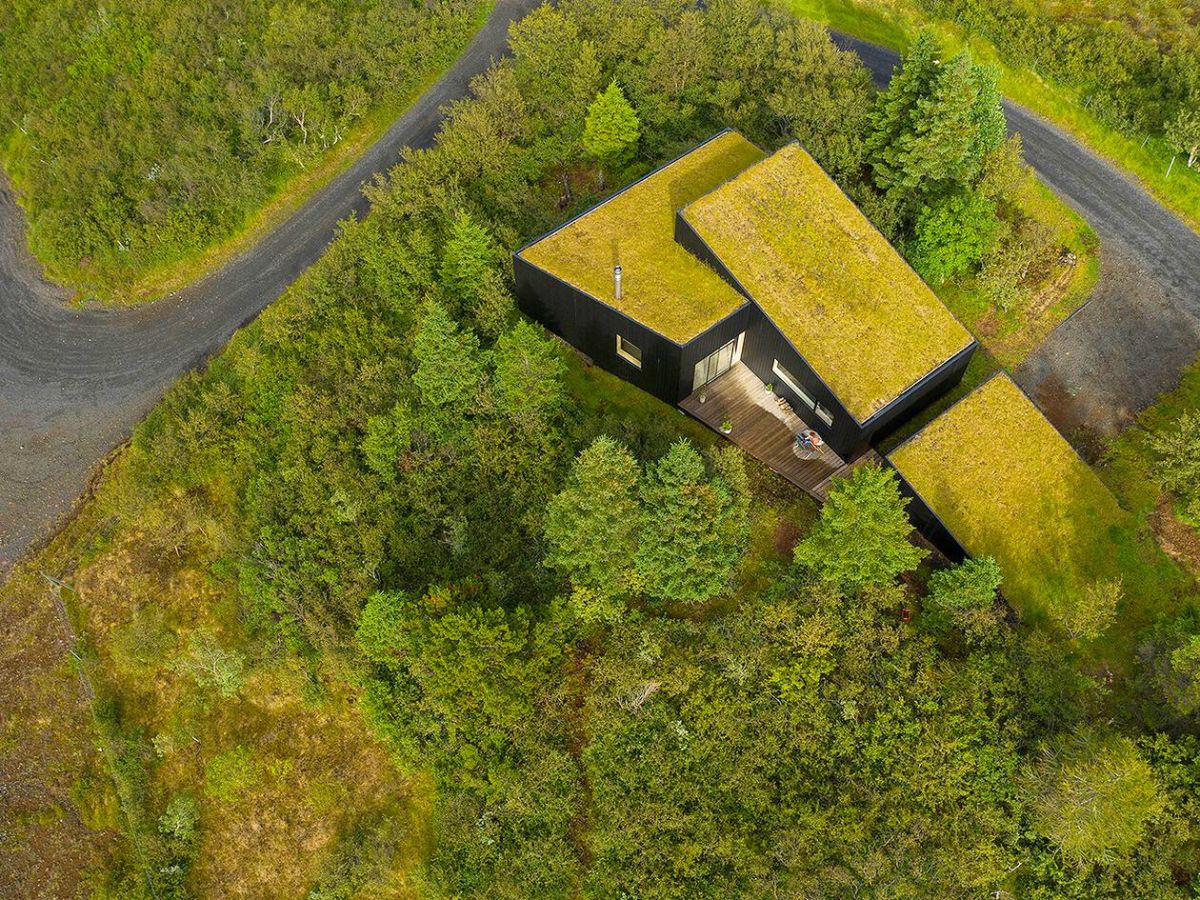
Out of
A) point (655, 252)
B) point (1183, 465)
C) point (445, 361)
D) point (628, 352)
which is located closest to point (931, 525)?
point (1183, 465)

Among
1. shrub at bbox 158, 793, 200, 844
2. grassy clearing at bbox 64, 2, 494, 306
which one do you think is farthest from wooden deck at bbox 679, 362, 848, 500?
grassy clearing at bbox 64, 2, 494, 306

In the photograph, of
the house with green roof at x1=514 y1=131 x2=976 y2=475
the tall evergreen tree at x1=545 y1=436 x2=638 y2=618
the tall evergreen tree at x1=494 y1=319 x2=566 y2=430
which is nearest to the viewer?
the tall evergreen tree at x1=545 y1=436 x2=638 y2=618

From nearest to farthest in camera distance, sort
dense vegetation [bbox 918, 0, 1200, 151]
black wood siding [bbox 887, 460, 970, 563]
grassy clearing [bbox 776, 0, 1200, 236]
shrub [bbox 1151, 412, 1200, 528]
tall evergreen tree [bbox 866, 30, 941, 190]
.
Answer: shrub [bbox 1151, 412, 1200, 528]
black wood siding [bbox 887, 460, 970, 563]
tall evergreen tree [bbox 866, 30, 941, 190]
grassy clearing [bbox 776, 0, 1200, 236]
dense vegetation [bbox 918, 0, 1200, 151]

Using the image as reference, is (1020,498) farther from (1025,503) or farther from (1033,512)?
(1033,512)

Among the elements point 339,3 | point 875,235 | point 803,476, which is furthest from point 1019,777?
point 339,3

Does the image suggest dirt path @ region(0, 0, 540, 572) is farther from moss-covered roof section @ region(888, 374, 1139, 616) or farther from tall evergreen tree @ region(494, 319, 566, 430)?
moss-covered roof section @ region(888, 374, 1139, 616)
